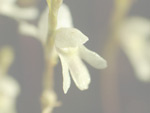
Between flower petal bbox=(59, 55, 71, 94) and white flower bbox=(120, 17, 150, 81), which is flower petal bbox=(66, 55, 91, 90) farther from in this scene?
white flower bbox=(120, 17, 150, 81)

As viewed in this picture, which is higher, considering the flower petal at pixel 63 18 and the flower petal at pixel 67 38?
the flower petal at pixel 67 38

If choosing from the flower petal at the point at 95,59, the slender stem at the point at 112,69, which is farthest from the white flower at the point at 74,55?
the slender stem at the point at 112,69

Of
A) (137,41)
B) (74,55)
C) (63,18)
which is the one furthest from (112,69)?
(74,55)

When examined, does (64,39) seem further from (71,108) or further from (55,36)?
(71,108)

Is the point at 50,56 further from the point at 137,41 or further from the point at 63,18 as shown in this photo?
the point at 137,41

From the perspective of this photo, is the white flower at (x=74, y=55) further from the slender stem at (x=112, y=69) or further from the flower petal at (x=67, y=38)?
the slender stem at (x=112, y=69)

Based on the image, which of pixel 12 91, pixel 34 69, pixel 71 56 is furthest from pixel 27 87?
pixel 71 56
